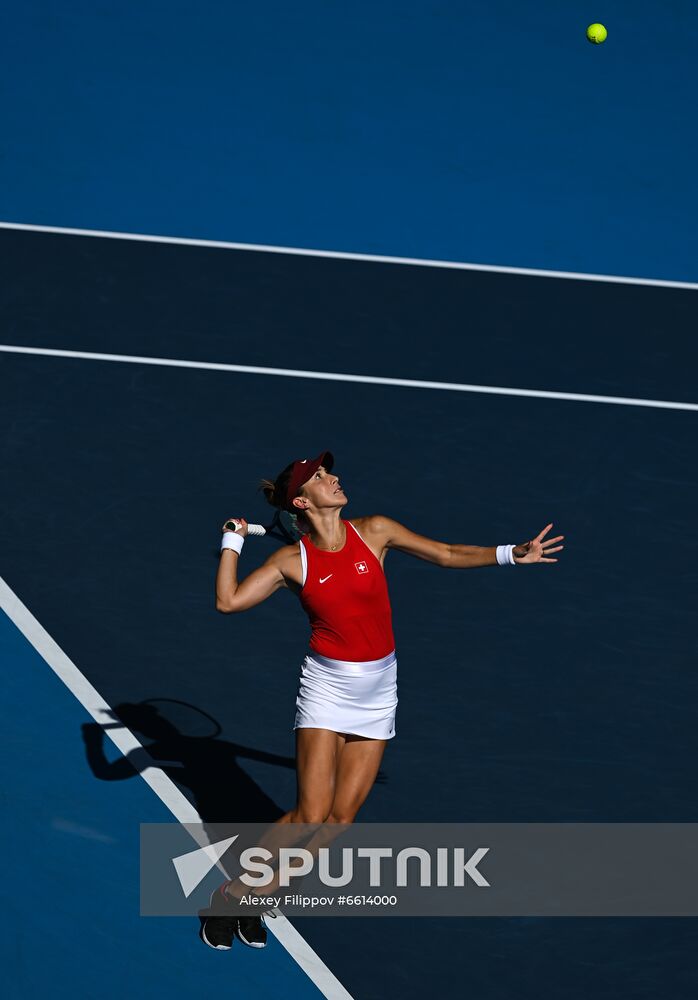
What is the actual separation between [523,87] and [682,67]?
1710 millimetres

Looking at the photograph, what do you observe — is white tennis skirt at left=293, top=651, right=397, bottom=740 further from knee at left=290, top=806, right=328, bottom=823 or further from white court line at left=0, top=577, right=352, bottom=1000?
white court line at left=0, top=577, right=352, bottom=1000

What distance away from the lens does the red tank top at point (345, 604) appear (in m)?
9.78

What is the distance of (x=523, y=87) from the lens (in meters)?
17.2

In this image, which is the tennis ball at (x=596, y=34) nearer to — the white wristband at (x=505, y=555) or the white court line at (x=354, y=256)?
the white court line at (x=354, y=256)

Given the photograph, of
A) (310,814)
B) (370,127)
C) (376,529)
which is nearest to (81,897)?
(310,814)

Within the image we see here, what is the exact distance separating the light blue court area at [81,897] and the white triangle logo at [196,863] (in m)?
0.26

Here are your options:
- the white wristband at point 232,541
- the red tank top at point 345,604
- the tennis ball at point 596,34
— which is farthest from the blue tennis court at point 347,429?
the white wristband at point 232,541

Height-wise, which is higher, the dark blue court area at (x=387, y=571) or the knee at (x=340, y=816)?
the dark blue court area at (x=387, y=571)

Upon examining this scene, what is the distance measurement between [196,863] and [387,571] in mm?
2974

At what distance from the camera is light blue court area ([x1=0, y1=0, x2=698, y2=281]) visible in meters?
16.0

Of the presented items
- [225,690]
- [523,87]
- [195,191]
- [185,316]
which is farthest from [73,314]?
[523,87]

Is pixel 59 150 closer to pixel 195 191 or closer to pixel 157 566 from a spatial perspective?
pixel 195 191

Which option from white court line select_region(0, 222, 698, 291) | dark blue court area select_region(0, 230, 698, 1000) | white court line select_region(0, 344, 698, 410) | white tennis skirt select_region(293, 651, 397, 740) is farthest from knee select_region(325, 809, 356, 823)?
white court line select_region(0, 222, 698, 291)

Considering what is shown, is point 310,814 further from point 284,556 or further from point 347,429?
point 347,429
